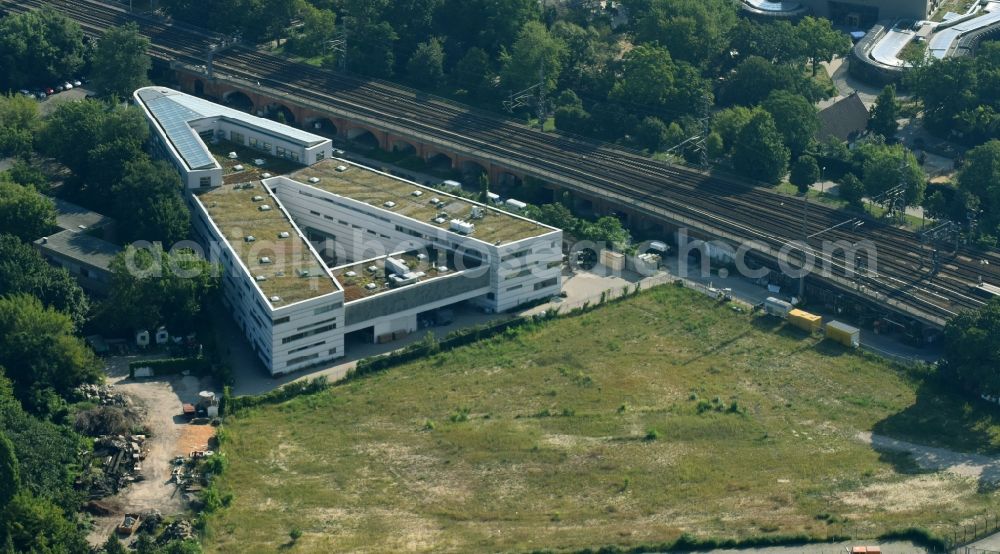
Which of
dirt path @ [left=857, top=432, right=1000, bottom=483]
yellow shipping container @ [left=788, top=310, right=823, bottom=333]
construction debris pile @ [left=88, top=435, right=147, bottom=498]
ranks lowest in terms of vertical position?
dirt path @ [left=857, top=432, right=1000, bottom=483]

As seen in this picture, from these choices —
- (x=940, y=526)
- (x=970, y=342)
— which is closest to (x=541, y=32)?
(x=970, y=342)

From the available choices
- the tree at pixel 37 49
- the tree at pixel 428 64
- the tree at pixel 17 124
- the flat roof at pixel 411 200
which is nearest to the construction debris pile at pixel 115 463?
the flat roof at pixel 411 200

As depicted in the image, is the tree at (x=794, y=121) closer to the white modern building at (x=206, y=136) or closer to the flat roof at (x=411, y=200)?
the flat roof at (x=411, y=200)

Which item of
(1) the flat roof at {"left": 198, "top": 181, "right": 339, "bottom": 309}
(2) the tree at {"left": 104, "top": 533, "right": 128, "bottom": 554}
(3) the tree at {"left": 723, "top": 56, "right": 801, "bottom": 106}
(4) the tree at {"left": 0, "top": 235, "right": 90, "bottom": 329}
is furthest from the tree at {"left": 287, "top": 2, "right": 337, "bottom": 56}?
Result: (2) the tree at {"left": 104, "top": 533, "right": 128, "bottom": 554}

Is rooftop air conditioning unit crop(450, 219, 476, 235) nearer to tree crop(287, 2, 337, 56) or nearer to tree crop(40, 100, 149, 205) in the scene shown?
tree crop(40, 100, 149, 205)

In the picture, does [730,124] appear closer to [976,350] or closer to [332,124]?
[332,124]

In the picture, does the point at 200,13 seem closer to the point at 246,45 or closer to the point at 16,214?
the point at 246,45
